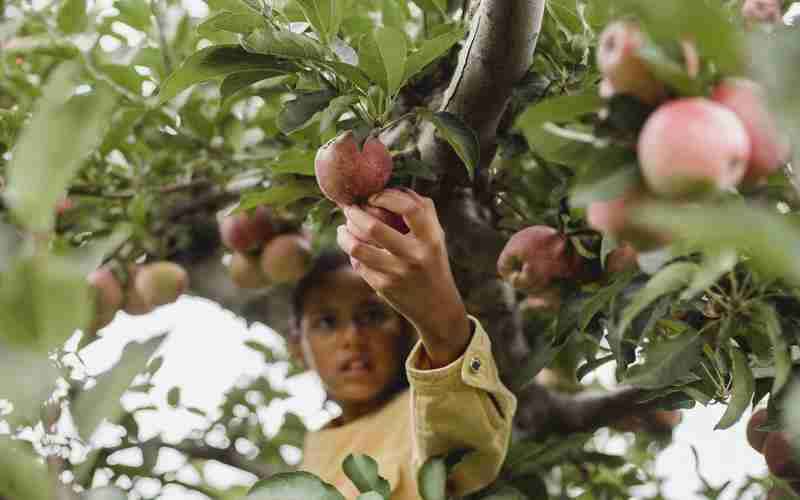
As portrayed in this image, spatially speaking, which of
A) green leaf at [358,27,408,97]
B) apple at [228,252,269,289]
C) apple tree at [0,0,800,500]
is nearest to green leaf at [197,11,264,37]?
apple tree at [0,0,800,500]

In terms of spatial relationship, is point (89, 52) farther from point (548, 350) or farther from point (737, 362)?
point (737, 362)

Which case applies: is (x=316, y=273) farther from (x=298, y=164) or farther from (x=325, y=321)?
(x=298, y=164)

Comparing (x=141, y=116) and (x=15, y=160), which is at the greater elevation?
(x=15, y=160)

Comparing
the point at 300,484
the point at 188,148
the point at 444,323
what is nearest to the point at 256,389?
the point at 188,148

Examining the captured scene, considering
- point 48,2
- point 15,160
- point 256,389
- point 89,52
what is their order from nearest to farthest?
1. point 15,160
2. point 89,52
3. point 48,2
4. point 256,389

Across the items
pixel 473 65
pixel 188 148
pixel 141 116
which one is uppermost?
pixel 473 65

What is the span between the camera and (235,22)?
877mm

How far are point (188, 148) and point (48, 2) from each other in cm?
33

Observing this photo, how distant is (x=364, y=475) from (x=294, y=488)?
20 cm

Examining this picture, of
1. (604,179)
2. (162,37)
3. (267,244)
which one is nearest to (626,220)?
(604,179)

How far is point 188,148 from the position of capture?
60.4 inches

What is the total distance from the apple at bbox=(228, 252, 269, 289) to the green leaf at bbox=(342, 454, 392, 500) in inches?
26.9

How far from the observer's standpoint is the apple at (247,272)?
1.64m

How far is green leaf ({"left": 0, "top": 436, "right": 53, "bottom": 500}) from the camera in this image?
455mm
